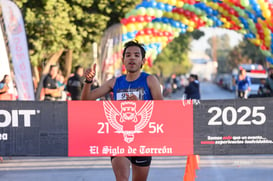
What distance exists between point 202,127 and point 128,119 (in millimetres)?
732

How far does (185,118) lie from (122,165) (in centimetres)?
80

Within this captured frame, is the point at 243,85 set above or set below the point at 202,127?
above

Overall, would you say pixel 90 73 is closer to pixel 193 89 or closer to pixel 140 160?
pixel 140 160

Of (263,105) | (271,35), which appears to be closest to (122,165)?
(263,105)

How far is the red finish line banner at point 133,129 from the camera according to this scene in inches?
245

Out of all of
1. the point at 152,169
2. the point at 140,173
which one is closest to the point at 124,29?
the point at 152,169

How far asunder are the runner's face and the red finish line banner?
0.34 metres

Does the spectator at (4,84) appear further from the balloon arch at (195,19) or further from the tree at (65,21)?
the tree at (65,21)

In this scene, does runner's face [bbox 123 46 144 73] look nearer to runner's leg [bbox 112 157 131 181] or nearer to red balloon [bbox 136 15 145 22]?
runner's leg [bbox 112 157 131 181]

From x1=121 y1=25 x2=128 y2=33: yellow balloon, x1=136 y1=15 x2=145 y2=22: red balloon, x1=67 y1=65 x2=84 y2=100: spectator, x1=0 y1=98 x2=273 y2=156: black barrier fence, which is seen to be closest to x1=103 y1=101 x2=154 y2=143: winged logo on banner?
x1=0 y1=98 x2=273 y2=156: black barrier fence

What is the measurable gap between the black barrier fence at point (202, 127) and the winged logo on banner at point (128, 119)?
461mm

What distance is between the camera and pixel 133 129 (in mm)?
6273

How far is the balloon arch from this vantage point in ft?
67.3

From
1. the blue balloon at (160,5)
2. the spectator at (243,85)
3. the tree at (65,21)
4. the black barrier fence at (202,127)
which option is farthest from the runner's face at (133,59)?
the tree at (65,21)
